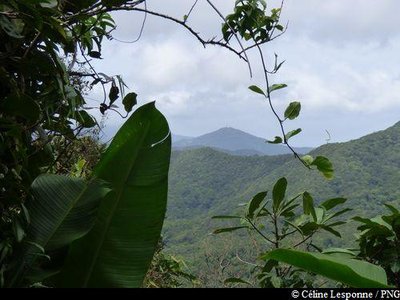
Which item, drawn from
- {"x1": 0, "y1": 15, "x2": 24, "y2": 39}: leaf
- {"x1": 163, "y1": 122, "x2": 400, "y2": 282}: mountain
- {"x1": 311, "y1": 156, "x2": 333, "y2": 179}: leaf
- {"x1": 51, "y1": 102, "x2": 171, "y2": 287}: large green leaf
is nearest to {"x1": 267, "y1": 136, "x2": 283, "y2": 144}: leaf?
{"x1": 311, "y1": 156, "x2": 333, "y2": 179}: leaf

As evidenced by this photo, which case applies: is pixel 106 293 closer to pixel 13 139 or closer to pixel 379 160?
pixel 13 139

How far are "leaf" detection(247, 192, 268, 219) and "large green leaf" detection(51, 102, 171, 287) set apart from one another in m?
0.64

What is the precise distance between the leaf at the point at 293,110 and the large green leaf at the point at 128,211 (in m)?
0.64

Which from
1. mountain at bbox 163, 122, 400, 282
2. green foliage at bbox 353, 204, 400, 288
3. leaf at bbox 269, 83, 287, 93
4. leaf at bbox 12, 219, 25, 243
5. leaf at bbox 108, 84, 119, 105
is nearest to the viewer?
leaf at bbox 12, 219, 25, 243

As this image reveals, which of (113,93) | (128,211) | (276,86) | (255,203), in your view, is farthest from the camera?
(255,203)

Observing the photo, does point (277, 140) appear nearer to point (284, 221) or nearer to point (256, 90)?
point (256, 90)

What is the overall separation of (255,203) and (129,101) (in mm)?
574

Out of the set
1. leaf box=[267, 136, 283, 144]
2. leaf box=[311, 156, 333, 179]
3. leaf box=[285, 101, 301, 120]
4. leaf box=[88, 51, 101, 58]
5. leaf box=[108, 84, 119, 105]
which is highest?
leaf box=[88, 51, 101, 58]

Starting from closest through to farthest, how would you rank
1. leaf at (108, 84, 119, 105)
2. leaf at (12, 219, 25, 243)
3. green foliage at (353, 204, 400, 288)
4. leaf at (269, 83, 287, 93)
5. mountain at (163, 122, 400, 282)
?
1. leaf at (12, 219, 25, 243)
2. leaf at (108, 84, 119, 105)
3. leaf at (269, 83, 287, 93)
4. green foliage at (353, 204, 400, 288)
5. mountain at (163, 122, 400, 282)

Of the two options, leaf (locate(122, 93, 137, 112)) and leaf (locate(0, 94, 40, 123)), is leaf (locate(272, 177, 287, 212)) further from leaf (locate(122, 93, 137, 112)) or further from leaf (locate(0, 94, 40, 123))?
leaf (locate(0, 94, 40, 123))

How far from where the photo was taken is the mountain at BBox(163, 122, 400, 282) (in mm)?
15797

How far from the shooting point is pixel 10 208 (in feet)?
4.10

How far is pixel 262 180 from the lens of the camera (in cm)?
2583

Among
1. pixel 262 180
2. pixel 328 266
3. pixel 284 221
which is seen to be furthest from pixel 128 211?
pixel 262 180
